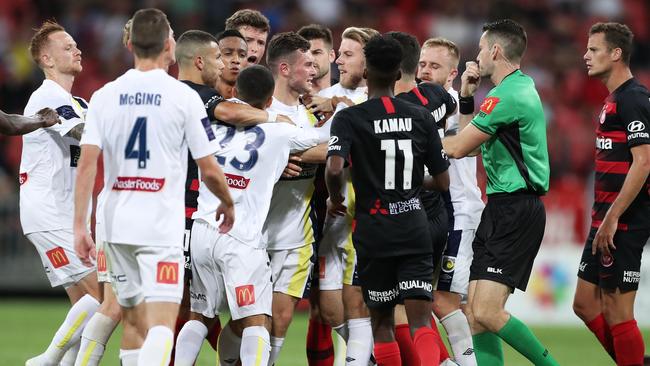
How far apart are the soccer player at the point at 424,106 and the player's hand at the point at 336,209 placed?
0.66m

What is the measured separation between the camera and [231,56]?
8.20 metres

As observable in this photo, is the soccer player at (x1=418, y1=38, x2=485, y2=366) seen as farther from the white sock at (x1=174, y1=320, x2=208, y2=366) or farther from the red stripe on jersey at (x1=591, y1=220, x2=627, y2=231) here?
the white sock at (x1=174, y1=320, x2=208, y2=366)

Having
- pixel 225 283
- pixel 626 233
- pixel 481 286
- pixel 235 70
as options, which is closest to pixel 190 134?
pixel 225 283

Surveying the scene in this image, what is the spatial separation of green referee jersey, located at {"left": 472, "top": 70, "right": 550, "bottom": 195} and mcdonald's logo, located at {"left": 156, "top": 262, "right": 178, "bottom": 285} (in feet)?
8.34

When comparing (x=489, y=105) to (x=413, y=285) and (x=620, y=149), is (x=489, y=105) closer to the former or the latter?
(x=620, y=149)

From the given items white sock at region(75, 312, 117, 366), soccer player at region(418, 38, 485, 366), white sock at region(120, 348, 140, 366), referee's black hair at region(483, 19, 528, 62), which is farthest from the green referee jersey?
white sock at region(75, 312, 117, 366)

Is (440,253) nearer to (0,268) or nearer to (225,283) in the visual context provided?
(225,283)

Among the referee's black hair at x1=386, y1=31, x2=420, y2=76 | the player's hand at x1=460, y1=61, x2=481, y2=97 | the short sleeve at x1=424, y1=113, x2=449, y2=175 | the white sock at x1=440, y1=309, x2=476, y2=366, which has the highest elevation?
the referee's black hair at x1=386, y1=31, x2=420, y2=76

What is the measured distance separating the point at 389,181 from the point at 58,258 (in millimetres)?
2796

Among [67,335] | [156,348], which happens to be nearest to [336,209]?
[156,348]

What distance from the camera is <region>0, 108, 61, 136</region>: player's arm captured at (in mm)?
7777

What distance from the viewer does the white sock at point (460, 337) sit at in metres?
8.78

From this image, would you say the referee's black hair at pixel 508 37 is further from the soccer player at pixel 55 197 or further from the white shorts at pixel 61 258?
the white shorts at pixel 61 258

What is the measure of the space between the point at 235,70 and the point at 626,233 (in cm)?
325
